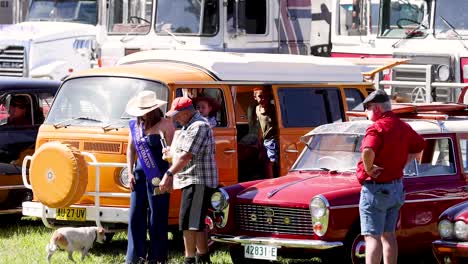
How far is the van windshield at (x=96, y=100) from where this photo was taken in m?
12.5

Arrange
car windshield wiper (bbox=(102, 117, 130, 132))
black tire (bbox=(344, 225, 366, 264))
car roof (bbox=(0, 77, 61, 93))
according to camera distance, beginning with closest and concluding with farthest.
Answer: black tire (bbox=(344, 225, 366, 264)), car windshield wiper (bbox=(102, 117, 130, 132)), car roof (bbox=(0, 77, 61, 93))

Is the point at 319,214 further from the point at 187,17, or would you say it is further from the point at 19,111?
the point at 187,17

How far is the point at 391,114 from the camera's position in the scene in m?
10.0

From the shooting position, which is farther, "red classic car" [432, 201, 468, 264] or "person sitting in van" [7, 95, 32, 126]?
"person sitting in van" [7, 95, 32, 126]

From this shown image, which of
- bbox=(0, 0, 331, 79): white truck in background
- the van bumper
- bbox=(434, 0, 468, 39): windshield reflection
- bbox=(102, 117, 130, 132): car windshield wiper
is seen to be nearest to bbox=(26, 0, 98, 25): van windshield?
bbox=(0, 0, 331, 79): white truck in background

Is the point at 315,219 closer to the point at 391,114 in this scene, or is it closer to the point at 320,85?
the point at 391,114

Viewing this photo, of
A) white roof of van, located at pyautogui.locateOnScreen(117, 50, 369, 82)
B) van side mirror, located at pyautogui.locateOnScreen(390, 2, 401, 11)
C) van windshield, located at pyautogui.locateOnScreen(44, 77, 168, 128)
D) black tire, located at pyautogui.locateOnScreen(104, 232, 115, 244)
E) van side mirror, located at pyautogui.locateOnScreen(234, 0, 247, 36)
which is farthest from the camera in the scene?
van side mirror, located at pyautogui.locateOnScreen(234, 0, 247, 36)

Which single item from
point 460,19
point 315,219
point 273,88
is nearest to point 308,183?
point 315,219

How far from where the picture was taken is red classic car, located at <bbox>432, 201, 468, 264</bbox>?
10.2m

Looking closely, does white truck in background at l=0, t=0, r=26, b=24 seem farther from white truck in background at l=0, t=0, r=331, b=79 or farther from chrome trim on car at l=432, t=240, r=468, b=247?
chrome trim on car at l=432, t=240, r=468, b=247

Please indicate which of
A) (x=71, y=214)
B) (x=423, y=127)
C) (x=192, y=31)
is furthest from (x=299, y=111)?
(x=192, y=31)

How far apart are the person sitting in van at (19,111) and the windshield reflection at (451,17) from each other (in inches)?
240

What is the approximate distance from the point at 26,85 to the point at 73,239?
345 centimetres

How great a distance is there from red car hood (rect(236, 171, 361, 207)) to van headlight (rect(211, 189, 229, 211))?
12cm
